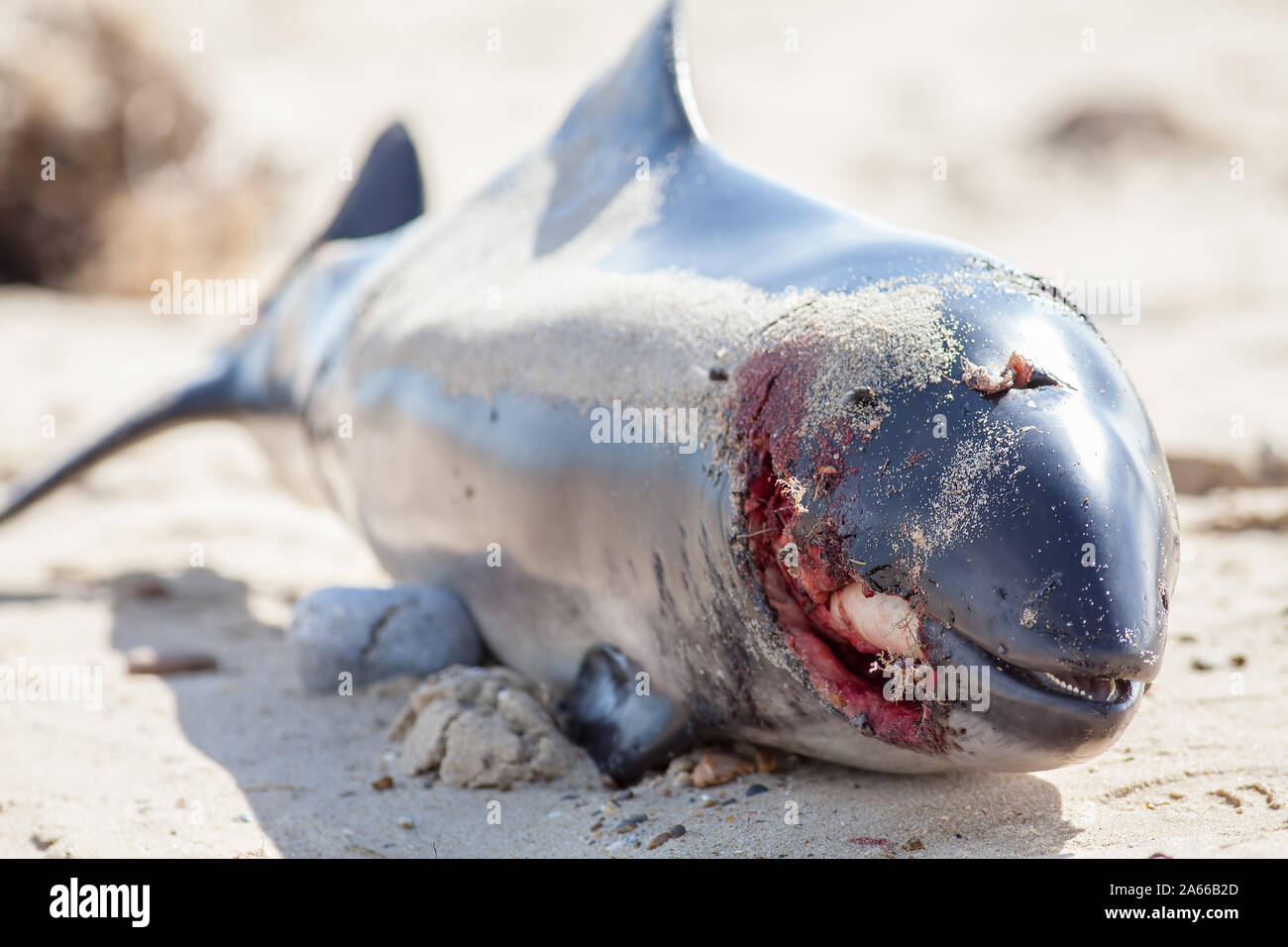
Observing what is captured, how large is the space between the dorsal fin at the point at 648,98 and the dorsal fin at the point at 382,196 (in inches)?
67.5

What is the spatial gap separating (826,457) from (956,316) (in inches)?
14.8

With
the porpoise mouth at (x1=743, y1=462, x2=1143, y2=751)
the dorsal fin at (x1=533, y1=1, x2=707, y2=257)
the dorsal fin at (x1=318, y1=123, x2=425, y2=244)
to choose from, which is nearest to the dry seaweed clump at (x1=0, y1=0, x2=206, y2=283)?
the dorsal fin at (x1=318, y1=123, x2=425, y2=244)

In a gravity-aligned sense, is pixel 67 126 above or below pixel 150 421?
above

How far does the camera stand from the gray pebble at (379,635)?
3717 millimetres

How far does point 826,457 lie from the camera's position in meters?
2.47

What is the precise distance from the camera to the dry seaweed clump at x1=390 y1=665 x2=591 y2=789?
3.10 meters

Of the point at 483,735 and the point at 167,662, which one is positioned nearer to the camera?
the point at 483,735

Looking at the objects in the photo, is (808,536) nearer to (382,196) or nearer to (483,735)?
(483,735)

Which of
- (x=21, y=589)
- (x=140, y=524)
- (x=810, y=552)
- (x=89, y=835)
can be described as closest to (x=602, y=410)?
(x=810, y=552)

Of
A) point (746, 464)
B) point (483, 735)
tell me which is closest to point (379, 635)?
point (483, 735)

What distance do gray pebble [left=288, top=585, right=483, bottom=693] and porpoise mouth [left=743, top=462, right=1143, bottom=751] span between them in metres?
1.38

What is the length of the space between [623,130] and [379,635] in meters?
1.66

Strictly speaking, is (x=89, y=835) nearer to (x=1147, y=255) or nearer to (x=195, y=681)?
(x=195, y=681)

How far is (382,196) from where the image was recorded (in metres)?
5.79
